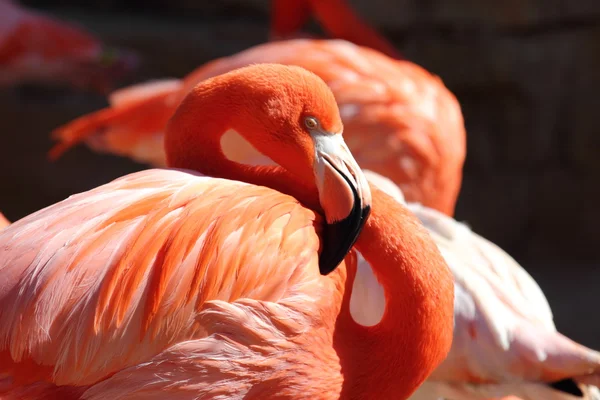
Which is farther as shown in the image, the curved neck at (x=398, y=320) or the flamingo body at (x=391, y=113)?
the flamingo body at (x=391, y=113)

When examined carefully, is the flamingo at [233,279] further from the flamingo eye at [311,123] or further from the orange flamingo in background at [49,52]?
the orange flamingo in background at [49,52]

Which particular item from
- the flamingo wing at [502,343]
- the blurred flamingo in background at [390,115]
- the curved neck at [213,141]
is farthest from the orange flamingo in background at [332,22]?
the curved neck at [213,141]

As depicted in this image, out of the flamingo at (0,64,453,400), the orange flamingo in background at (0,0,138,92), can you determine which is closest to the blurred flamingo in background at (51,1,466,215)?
the flamingo at (0,64,453,400)

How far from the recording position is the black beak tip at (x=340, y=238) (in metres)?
1.82

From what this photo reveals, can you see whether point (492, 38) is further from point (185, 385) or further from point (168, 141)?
point (185, 385)

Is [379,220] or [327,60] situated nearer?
[379,220]

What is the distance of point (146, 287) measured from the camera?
178cm

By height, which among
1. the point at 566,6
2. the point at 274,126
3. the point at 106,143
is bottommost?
the point at 106,143

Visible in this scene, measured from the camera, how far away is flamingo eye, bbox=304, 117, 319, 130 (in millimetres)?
1926

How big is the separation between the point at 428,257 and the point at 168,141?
2.10 feet

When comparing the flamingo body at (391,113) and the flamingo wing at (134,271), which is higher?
the flamingo wing at (134,271)

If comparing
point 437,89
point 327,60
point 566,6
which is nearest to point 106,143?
point 327,60

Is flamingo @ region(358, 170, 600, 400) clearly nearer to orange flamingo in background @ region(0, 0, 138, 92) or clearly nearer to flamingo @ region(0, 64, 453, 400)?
flamingo @ region(0, 64, 453, 400)

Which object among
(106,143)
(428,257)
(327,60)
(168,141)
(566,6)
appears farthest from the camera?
(566,6)
